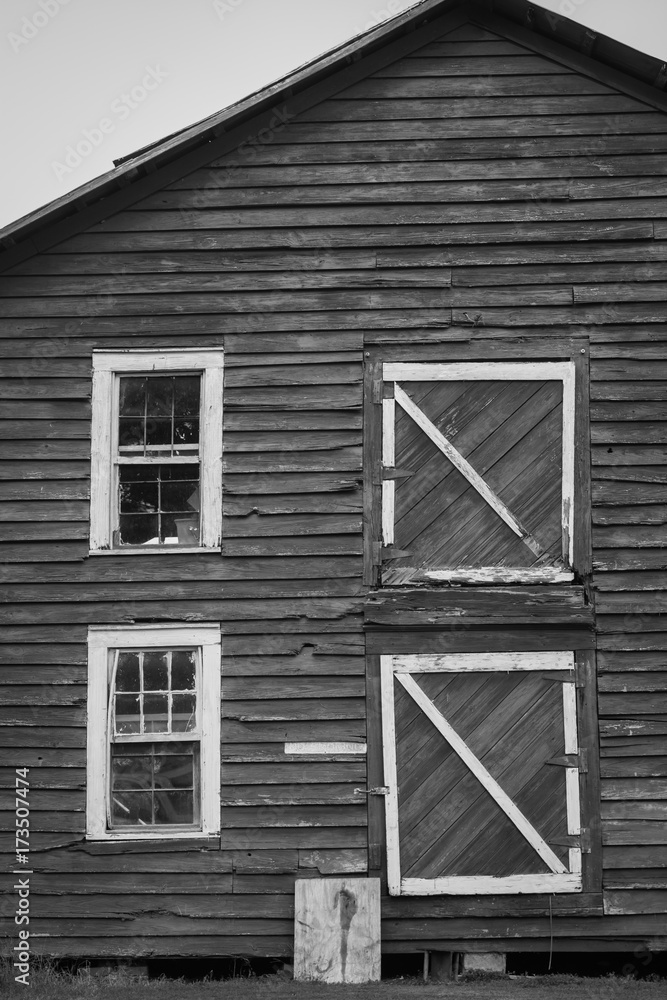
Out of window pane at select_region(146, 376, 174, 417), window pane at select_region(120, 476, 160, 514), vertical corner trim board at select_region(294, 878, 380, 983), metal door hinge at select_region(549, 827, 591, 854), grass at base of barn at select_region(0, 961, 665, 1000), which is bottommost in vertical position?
grass at base of barn at select_region(0, 961, 665, 1000)

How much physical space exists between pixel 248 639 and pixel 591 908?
11.1 ft

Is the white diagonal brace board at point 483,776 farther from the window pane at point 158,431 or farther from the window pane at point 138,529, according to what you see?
the window pane at point 158,431

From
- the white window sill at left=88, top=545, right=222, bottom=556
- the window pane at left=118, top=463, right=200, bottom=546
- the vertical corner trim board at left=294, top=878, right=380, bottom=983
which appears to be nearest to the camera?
the vertical corner trim board at left=294, top=878, right=380, bottom=983

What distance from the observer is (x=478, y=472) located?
29.9 feet

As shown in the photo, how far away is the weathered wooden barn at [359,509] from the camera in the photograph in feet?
28.8

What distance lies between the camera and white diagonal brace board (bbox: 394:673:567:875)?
8695 mm

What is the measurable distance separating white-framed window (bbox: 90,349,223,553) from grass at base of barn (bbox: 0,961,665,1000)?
330 cm

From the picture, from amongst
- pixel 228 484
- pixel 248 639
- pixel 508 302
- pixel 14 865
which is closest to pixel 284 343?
pixel 228 484

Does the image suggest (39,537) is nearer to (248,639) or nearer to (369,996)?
(248,639)

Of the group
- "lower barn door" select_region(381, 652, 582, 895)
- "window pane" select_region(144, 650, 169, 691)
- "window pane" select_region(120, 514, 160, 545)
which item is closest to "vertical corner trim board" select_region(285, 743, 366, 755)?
"lower barn door" select_region(381, 652, 582, 895)

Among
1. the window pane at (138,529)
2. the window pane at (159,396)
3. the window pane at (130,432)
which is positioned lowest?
the window pane at (138,529)

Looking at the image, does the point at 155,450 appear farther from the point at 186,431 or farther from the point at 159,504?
the point at 159,504

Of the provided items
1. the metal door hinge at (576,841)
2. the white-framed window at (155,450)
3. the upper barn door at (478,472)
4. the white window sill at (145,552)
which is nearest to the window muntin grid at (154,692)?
the white window sill at (145,552)

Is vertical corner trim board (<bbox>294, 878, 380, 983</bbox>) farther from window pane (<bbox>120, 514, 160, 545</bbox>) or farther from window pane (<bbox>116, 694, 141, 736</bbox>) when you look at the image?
window pane (<bbox>120, 514, 160, 545</bbox>)
